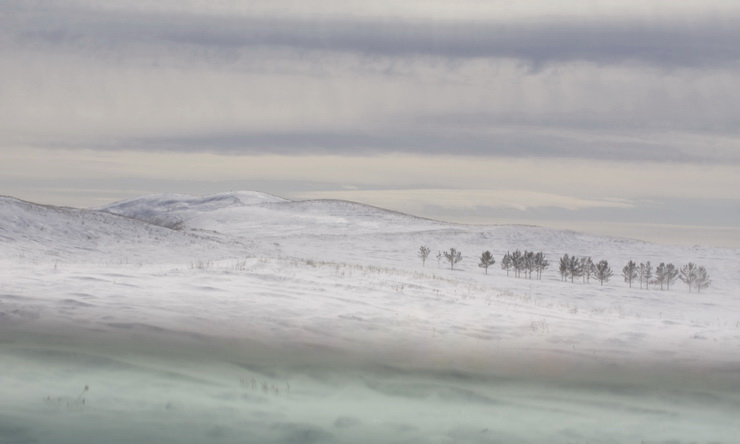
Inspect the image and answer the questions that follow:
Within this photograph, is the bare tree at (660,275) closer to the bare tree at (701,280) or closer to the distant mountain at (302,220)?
the bare tree at (701,280)

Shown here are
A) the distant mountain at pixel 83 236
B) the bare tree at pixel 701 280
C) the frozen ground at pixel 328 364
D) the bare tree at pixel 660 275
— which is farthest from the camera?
the bare tree at pixel 660 275

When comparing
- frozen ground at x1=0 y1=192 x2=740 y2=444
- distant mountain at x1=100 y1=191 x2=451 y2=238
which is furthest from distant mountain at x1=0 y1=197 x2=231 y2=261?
distant mountain at x1=100 y1=191 x2=451 y2=238

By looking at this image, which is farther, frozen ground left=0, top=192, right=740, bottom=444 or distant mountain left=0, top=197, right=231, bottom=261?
distant mountain left=0, top=197, right=231, bottom=261

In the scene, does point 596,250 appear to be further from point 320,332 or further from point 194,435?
point 194,435

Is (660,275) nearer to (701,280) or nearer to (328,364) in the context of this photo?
(701,280)

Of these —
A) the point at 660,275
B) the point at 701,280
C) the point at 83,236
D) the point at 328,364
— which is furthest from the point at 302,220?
the point at 328,364

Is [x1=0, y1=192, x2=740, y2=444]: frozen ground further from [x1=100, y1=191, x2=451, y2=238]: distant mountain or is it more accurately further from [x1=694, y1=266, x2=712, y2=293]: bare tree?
[x1=100, y1=191, x2=451, y2=238]: distant mountain

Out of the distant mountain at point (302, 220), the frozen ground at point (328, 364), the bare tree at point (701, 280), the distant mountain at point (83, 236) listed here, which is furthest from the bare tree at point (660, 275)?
the distant mountain at point (302, 220)

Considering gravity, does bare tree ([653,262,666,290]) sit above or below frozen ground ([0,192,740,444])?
above

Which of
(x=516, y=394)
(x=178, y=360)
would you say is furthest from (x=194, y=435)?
(x=516, y=394)
